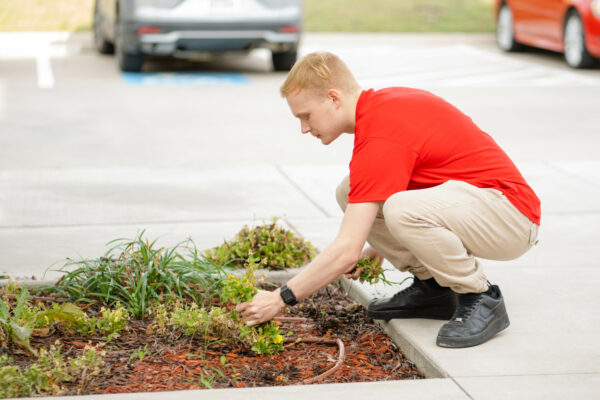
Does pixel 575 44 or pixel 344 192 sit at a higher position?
pixel 344 192

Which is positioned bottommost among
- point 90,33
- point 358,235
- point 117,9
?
point 90,33

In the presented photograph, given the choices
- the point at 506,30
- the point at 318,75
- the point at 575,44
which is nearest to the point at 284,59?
the point at 575,44

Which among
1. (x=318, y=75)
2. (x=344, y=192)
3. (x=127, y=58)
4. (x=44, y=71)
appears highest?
(x=318, y=75)

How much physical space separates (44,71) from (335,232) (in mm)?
8733

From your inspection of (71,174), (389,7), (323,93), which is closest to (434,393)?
(323,93)

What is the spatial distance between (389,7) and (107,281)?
58.9ft

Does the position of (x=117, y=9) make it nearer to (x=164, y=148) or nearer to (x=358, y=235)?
(x=164, y=148)

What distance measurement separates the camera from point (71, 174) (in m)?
7.30

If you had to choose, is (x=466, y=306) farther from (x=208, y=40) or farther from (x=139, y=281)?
(x=208, y=40)

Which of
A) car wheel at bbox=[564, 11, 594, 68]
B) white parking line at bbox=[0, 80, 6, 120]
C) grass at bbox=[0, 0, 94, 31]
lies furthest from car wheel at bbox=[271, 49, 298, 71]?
grass at bbox=[0, 0, 94, 31]

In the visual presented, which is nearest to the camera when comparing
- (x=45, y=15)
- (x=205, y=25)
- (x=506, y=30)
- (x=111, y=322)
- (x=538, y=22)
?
(x=111, y=322)

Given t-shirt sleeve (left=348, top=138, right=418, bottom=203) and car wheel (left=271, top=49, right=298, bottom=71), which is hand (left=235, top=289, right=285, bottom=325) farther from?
car wheel (left=271, top=49, right=298, bottom=71)

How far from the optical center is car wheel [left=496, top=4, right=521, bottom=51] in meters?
15.9

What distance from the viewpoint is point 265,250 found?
4.78m
